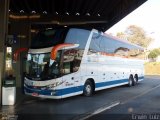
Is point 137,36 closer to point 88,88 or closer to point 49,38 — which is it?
point 88,88

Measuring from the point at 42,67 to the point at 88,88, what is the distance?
130 inches

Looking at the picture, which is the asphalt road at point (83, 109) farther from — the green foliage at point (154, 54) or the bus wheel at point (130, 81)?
the green foliage at point (154, 54)

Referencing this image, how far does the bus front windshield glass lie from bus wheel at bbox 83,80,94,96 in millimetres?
2696

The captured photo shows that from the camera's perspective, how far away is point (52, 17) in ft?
85.6

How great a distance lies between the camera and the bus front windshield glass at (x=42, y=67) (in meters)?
14.8

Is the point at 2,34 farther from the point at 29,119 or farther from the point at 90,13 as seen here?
the point at 90,13

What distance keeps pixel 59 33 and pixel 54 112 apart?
4.50 metres

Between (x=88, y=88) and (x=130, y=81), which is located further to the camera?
(x=130, y=81)

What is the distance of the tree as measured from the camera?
286 ft

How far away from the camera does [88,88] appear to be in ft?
56.6

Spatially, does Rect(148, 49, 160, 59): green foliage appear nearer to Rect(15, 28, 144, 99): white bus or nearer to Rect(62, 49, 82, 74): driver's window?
Rect(15, 28, 144, 99): white bus

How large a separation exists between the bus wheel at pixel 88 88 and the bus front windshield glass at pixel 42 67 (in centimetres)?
270

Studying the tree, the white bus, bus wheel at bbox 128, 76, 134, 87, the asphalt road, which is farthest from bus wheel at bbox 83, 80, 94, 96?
the tree

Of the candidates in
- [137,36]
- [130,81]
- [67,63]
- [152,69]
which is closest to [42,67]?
[67,63]
